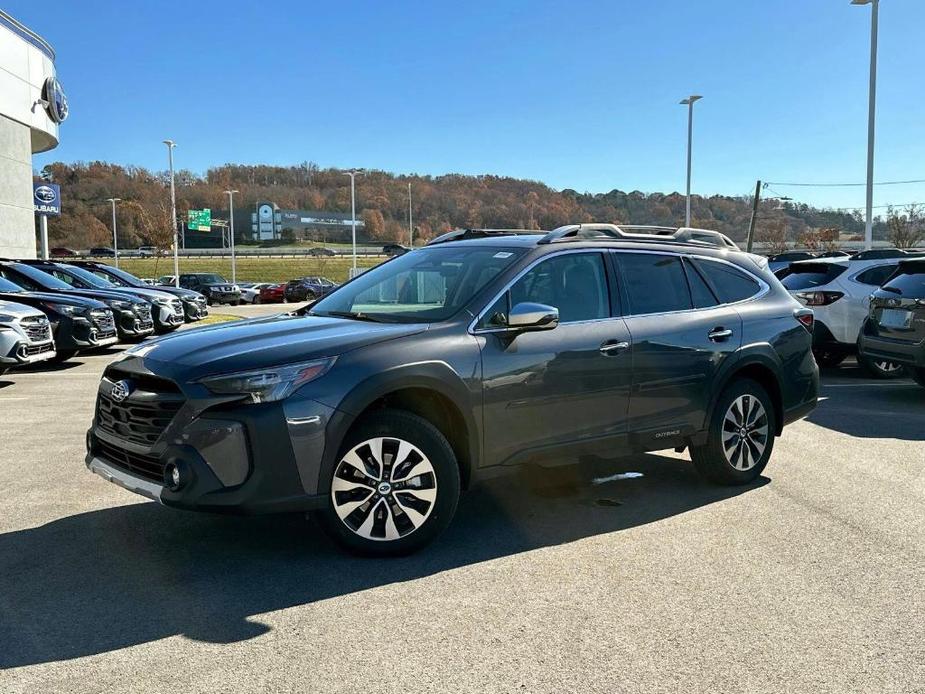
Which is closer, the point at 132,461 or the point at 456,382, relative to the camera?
the point at 132,461

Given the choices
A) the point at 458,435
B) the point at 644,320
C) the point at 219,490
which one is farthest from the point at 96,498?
the point at 644,320

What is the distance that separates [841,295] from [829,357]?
1403 millimetres

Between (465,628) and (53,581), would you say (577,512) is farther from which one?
(53,581)

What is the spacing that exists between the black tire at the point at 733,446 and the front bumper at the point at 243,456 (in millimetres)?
2982

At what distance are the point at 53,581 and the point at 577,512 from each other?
120 inches

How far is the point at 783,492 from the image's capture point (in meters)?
5.80

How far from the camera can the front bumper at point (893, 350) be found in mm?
9289

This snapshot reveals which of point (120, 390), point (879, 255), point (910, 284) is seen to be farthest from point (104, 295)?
point (879, 255)

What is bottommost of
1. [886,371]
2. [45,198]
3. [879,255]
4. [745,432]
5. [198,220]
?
[886,371]

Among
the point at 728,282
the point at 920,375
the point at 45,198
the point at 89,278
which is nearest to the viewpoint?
the point at 728,282

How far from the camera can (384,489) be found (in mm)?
4277

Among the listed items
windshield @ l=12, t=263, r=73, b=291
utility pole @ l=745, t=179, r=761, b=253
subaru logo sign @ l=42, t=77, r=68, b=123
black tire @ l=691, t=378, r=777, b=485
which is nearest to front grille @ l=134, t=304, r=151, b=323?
windshield @ l=12, t=263, r=73, b=291

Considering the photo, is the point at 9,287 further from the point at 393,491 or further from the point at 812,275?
the point at 812,275

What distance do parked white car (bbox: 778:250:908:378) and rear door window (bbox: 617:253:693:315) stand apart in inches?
259
